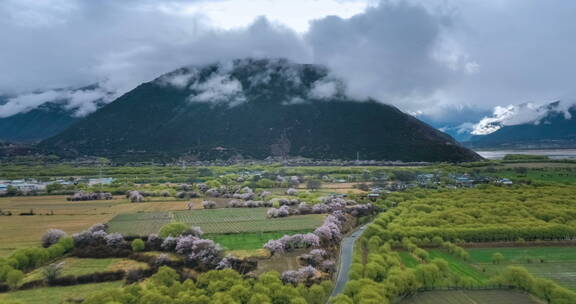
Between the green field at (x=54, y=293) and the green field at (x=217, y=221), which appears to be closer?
the green field at (x=54, y=293)

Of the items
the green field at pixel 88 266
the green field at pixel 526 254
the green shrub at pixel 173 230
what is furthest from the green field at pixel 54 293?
the green field at pixel 526 254

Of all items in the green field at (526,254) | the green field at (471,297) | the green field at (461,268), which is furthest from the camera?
the green field at (526,254)

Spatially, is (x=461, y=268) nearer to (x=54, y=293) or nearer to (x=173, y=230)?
(x=173, y=230)

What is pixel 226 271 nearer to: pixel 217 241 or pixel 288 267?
pixel 288 267

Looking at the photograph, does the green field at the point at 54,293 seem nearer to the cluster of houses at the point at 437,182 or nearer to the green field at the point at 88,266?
the green field at the point at 88,266

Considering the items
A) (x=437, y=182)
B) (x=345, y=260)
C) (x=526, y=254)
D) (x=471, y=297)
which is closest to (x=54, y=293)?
→ (x=345, y=260)

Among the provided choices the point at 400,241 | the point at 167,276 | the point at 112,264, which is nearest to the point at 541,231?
the point at 400,241

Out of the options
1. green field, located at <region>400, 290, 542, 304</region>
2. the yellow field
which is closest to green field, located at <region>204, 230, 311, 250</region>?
green field, located at <region>400, 290, 542, 304</region>
